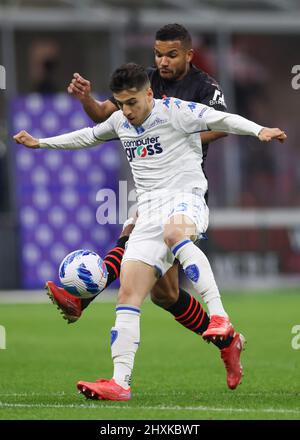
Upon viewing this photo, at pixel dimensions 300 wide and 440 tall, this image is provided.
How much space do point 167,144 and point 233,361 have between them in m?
1.50

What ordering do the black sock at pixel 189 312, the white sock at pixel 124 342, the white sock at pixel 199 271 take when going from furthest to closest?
1. the black sock at pixel 189 312
2. the white sock at pixel 199 271
3. the white sock at pixel 124 342

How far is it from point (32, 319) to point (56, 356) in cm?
399

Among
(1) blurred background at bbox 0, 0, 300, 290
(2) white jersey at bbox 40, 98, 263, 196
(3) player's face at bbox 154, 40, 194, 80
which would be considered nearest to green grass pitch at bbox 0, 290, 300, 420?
(2) white jersey at bbox 40, 98, 263, 196

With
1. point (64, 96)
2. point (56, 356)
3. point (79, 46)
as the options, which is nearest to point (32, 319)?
point (56, 356)

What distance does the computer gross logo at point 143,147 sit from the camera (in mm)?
7984

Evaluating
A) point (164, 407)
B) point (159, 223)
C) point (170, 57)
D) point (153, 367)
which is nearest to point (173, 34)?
point (170, 57)

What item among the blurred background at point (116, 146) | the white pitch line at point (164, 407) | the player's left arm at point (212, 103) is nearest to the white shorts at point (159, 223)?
the player's left arm at point (212, 103)

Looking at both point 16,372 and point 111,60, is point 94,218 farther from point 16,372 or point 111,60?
point 16,372

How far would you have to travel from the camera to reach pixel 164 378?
919cm

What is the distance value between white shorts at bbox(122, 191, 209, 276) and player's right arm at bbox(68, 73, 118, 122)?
96 cm

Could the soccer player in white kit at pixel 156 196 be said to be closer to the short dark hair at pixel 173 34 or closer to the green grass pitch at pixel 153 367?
the green grass pitch at pixel 153 367

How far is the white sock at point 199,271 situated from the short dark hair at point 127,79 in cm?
105

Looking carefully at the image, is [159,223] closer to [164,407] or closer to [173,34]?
[164,407]

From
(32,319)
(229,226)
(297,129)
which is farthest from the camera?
(297,129)
